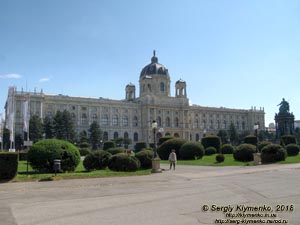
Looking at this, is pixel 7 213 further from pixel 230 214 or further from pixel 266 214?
pixel 266 214

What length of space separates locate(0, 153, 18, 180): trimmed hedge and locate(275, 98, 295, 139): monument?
167 feet

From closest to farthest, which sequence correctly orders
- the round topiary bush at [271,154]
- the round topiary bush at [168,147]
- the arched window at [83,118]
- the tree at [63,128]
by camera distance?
the round topiary bush at [271,154], the round topiary bush at [168,147], the tree at [63,128], the arched window at [83,118]

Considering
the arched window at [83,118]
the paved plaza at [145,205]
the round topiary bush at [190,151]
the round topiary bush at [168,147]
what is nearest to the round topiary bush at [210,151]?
the round topiary bush at [168,147]

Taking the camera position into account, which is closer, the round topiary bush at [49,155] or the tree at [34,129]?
the round topiary bush at [49,155]

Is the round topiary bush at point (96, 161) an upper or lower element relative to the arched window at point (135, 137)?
lower

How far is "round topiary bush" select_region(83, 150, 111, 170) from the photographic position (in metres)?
21.8

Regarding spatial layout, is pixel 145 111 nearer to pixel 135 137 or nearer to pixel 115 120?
pixel 135 137

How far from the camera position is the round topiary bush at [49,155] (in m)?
18.7

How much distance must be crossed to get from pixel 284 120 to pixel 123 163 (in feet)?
150

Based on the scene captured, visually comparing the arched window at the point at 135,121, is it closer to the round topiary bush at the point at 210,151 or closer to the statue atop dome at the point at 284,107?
the statue atop dome at the point at 284,107

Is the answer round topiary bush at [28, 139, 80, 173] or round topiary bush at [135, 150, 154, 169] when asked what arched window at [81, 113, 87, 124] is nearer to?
round topiary bush at [135, 150, 154, 169]

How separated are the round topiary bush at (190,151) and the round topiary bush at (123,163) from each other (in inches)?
616

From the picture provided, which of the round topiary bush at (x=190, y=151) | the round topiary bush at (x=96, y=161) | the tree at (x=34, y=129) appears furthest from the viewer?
the tree at (x=34, y=129)

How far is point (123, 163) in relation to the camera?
21219 mm
